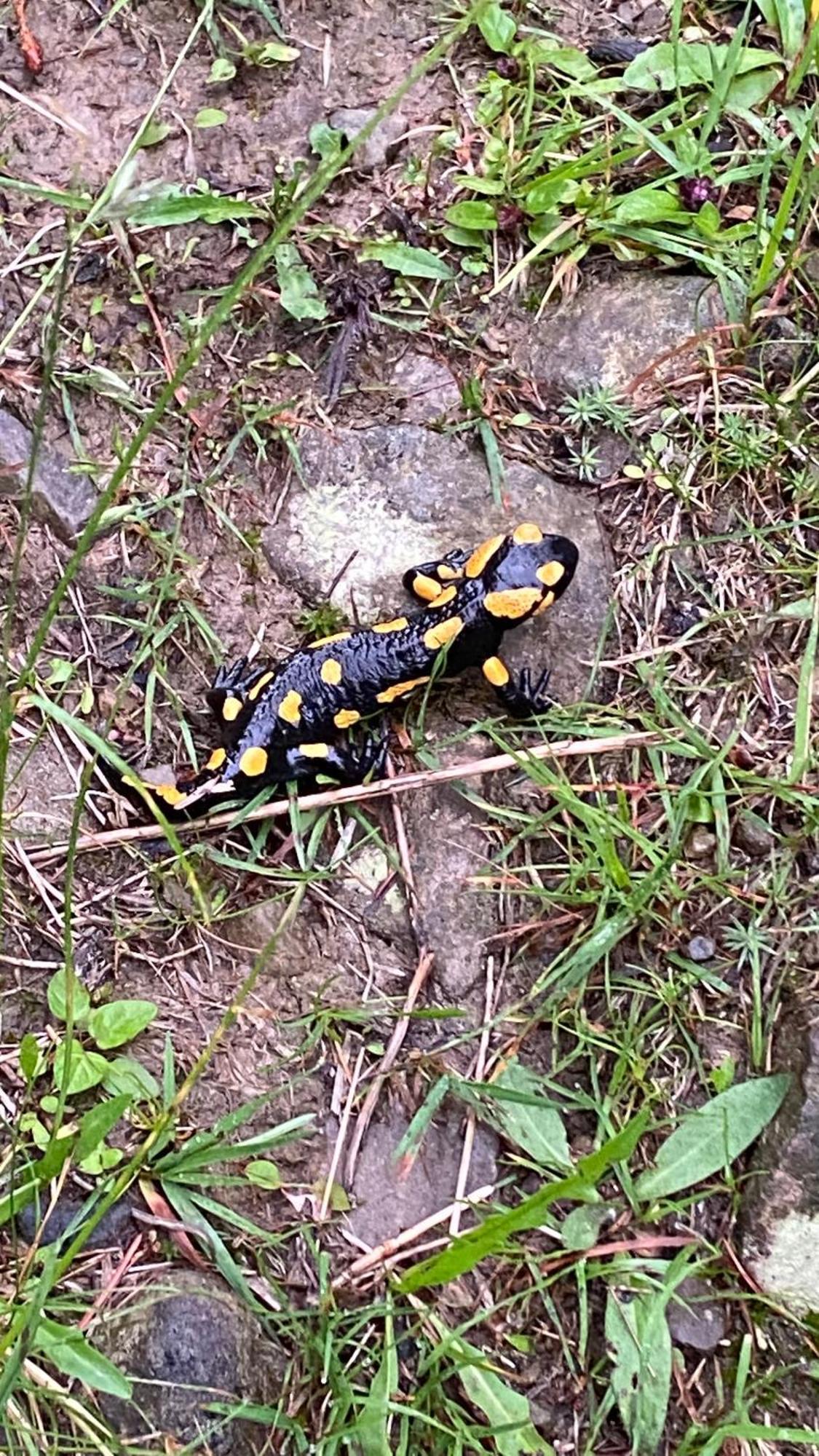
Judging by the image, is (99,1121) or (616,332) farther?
(616,332)

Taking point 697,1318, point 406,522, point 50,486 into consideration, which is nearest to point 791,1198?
point 697,1318

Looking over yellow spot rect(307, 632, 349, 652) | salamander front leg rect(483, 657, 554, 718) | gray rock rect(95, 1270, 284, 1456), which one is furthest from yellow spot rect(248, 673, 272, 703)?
gray rock rect(95, 1270, 284, 1456)

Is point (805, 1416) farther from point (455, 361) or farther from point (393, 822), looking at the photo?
point (455, 361)

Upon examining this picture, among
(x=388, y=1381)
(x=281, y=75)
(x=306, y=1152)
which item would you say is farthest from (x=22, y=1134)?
(x=281, y=75)

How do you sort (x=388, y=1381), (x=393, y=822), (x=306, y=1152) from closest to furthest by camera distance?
(x=388, y=1381), (x=306, y=1152), (x=393, y=822)

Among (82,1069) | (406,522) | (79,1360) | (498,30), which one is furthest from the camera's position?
(498,30)

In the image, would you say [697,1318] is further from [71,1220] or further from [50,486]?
[50,486]
